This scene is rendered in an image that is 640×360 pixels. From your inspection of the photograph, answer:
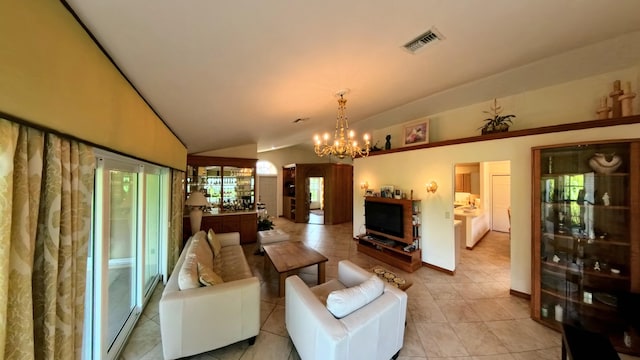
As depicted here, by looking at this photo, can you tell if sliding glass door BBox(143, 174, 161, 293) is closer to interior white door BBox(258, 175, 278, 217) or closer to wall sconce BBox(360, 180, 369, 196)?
wall sconce BBox(360, 180, 369, 196)

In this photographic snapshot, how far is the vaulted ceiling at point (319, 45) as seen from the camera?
1256 mm

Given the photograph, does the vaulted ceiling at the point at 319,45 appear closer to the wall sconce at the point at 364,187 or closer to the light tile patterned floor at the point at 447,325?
the light tile patterned floor at the point at 447,325

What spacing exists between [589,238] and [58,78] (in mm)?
4728

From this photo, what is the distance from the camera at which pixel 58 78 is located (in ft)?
3.24

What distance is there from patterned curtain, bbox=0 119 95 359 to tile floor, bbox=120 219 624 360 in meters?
1.44

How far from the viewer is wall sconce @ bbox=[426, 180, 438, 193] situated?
4114 millimetres

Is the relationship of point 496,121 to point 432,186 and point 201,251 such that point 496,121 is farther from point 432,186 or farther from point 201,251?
point 201,251

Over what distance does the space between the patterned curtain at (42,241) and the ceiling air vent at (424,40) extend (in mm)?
2583

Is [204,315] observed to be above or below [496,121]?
below

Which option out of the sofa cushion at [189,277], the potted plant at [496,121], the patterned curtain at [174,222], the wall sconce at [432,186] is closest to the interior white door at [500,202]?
the potted plant at [496,121]

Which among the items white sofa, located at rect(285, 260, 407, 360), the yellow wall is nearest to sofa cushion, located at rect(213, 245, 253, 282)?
white sofa, located at rect(285, 260, 407, 360)

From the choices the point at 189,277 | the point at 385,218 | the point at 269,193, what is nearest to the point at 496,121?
the point at 385,218

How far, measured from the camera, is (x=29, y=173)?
91cm

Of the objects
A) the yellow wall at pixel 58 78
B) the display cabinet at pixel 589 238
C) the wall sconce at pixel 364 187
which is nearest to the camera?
the yellow wall at pixel 58 78
